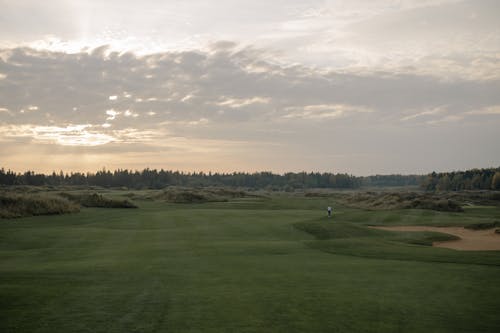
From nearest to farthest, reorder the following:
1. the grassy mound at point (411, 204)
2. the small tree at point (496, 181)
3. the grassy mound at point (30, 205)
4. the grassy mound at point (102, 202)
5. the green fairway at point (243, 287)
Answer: the green fairway at point (243, 287) < the grassy mound at point (30, 205) < the grassy mound at point (411, 204) < the grassy mound at point (102, 202) < the small tree at point (496, 181)

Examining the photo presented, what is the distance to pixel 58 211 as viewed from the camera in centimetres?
5003

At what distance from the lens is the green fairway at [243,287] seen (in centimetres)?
952

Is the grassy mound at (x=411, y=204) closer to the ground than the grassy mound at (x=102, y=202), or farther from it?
farther from it

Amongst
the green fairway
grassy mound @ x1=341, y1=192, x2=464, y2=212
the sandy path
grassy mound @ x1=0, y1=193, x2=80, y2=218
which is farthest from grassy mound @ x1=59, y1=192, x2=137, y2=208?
the sandy path

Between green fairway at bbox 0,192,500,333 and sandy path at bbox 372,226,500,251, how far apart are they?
20.5ft

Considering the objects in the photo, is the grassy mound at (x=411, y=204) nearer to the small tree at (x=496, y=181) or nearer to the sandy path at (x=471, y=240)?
the sandy path at (x=471, y=240)

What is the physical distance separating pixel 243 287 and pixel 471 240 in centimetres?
2461

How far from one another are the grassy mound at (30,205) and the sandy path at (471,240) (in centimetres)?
3755

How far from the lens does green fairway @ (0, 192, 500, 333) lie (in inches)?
375

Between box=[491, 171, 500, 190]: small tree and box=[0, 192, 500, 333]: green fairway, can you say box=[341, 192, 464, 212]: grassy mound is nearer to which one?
box=[0, 192, 500, 333]: green fairway

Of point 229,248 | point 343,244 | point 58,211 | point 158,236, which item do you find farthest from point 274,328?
point 58,211

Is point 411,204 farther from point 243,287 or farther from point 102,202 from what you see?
point 243,287

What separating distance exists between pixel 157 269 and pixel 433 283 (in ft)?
31.8

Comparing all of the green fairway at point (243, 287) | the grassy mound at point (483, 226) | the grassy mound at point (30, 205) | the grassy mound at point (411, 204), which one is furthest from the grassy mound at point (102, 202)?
the grassy mound at point (483, 226)
